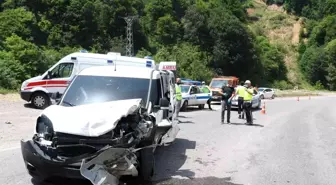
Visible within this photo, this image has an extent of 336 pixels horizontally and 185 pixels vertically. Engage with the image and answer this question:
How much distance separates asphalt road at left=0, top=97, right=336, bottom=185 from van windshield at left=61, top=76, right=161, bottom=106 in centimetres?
147

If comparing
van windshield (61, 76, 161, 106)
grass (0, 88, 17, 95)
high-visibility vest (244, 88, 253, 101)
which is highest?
van windshield (61, 76, 161, 106)

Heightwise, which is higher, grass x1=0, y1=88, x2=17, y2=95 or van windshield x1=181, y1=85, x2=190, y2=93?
van windshield x1=181, y1=85, x2=190, y2=93

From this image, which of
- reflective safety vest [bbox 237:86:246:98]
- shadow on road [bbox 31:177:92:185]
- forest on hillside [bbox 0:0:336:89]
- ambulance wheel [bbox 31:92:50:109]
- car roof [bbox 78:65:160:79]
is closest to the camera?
shadow on road [bbox 31:177:92:185]

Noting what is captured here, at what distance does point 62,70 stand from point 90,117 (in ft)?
43.1

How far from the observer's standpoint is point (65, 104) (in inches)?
271

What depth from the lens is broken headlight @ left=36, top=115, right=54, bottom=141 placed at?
557 cm

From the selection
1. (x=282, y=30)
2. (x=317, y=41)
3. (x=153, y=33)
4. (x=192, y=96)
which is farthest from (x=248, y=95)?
(x=282, y=30)

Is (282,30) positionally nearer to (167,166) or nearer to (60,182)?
(167,166)

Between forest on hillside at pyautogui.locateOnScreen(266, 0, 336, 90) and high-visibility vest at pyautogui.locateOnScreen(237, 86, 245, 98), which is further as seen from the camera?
forest on hillside at pyautogui.locateOnScreen(266, 0, 336, 90)

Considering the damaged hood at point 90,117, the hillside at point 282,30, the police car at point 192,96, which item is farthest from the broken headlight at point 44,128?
the hillside at point 282,30

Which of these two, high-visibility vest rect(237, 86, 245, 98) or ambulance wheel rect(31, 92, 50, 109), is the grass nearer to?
ambulance wheel rect(31, 92, 50, 109)

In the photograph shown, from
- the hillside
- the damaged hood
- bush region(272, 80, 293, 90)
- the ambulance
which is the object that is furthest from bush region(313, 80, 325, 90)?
the damaged hood

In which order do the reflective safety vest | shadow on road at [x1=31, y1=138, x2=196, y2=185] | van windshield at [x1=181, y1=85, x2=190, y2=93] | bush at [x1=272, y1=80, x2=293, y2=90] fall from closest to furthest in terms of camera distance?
shadow on road at [x1=31, y1=138, x2=196, y2=185], the reflective safety vest, van windshield at [x1=181, y1=85, x2=190, y2=93], bush at [x1=272, y1=80, x2=293, y2=90]

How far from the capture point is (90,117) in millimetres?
5547
